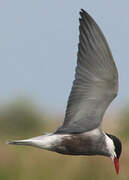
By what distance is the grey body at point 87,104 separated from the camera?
854 centimetres

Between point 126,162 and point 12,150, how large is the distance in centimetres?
192

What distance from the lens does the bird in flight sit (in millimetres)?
8539

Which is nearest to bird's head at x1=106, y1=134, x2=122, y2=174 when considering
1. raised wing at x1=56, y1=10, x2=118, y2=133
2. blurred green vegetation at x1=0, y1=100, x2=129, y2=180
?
raised wing at x1=56, y1=10, x2=118, y2=133

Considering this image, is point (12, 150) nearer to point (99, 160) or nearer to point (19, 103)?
point (99, 160)

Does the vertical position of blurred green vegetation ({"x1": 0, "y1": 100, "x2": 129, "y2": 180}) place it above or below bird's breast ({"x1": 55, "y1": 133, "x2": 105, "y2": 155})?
below

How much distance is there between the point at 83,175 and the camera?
11906 mm

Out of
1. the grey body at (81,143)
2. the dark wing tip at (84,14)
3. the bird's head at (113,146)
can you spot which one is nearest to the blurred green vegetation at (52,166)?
the bird's head at (113,146)

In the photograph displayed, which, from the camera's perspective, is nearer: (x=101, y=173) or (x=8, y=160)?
(x=101, y=173)

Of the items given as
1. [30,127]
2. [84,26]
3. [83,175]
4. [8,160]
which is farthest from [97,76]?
[30,127]

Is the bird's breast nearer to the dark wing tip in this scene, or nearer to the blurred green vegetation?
the dark wing tip

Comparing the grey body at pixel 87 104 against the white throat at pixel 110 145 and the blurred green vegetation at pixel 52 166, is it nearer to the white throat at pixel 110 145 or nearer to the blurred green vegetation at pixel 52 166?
the white throat at pixel 110 145

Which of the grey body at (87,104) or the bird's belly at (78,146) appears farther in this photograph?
the bird's belly at (78,146)

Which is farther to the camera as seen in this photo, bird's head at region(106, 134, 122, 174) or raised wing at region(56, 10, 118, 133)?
bird's head at region(106, 134, 122, 174)

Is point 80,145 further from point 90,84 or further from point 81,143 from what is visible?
point 90,84
